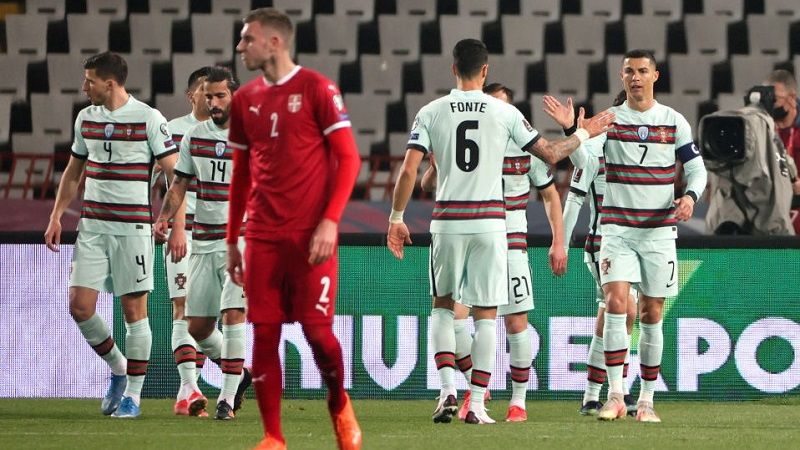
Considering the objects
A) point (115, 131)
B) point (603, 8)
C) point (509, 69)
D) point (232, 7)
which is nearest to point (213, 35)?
point (232, 7)

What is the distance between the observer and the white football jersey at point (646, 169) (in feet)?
26.6

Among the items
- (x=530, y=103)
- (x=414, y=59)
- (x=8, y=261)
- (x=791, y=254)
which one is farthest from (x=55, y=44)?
(x=791, y=254)

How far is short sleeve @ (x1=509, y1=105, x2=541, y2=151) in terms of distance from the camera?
7547mm

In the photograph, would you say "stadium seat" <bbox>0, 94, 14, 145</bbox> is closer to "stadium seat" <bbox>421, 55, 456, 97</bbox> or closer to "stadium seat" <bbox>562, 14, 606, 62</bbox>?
"stadium seat" <bbox>421, 55, 456, 97</bbox>

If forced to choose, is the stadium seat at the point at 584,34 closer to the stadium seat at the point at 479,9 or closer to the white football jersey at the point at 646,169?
the stadium seat at the point at 479,9

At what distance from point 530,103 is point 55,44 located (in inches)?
230

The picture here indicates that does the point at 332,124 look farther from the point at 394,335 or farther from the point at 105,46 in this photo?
the point at 105,46

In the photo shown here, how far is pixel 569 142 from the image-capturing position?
7.45 metres

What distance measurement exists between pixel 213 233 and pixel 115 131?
2.75 ft

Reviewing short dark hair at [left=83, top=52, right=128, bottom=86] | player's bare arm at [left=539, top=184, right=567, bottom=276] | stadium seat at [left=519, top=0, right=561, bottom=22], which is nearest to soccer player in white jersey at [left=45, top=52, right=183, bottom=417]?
short dark hair at [left=83, top=52, right=128, bottom=86]

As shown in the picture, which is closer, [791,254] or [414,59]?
[791,254]

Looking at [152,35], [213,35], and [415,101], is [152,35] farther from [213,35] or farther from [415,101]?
[415,101]

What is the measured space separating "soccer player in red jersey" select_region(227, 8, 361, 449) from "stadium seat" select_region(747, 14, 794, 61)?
12.4m

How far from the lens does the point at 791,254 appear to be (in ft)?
32.7
